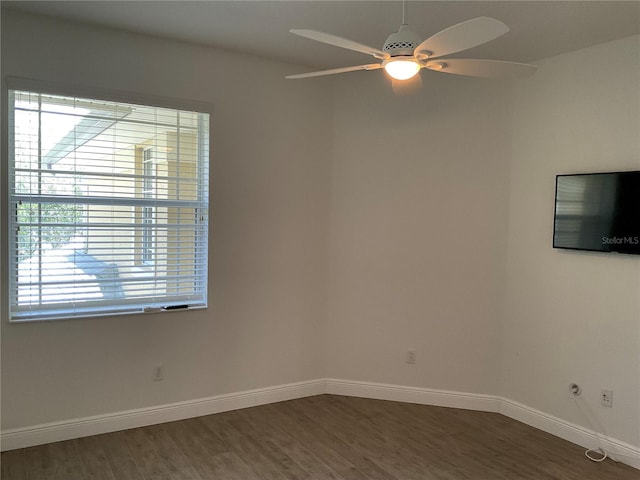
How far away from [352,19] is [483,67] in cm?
101

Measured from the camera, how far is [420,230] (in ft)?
13.2

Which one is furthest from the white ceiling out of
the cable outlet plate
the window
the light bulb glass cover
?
the cable outlet plate

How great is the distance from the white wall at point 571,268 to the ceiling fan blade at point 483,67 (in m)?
1.30

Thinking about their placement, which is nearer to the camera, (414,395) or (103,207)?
(103,207)

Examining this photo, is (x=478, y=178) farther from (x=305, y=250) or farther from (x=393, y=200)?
(x=305, y=250)

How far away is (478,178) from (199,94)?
2.20 m

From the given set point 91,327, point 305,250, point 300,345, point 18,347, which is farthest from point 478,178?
point 18,347

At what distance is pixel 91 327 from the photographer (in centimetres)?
331

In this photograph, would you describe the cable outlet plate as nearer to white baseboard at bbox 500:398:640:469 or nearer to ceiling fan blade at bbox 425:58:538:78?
white baseboard at bbox 500:398:640:469

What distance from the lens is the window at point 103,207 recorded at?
312 centimetres

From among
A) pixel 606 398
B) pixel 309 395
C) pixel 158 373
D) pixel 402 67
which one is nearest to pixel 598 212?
pixel 606 398

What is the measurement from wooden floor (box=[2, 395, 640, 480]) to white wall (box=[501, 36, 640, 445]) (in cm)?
36

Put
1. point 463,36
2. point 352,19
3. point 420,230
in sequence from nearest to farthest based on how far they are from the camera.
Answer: point 463,36
point 352,19
point 420,230

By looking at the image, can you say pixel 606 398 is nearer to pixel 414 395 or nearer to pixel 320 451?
pixel 414 395
